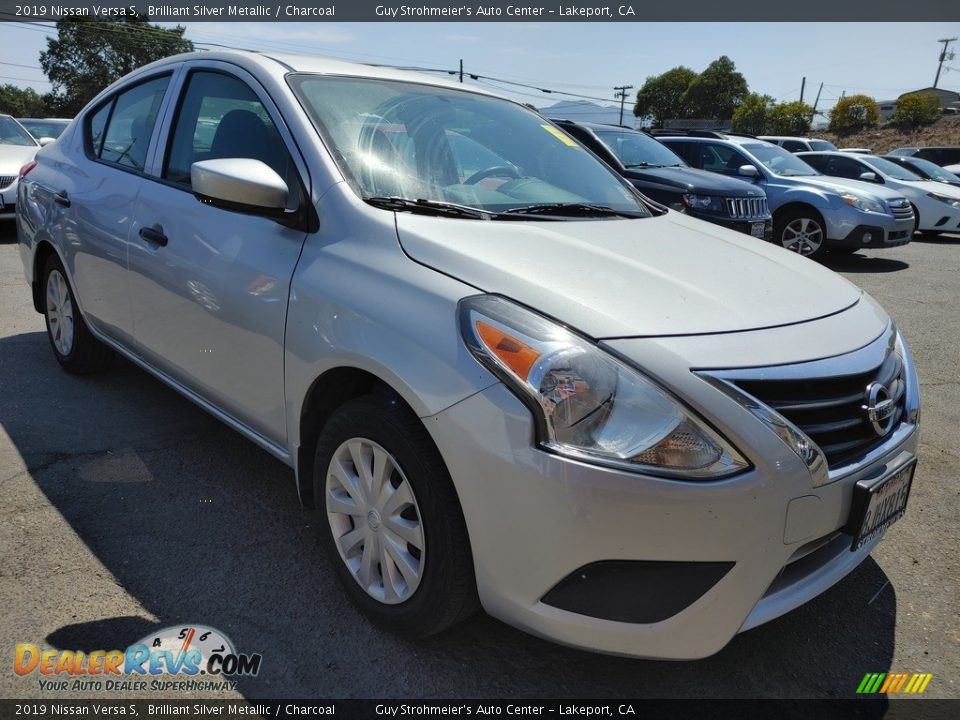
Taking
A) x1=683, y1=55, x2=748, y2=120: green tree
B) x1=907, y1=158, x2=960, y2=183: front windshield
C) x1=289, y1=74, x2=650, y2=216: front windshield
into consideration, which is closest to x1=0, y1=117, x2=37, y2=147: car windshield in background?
x1=289, y1=74, x2=650, y2=216: front windshield

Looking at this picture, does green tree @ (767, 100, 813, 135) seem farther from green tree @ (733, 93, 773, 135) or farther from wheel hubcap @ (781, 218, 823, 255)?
wheel hubcap @ (781, 218, 823, 255)

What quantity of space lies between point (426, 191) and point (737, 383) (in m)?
1.24

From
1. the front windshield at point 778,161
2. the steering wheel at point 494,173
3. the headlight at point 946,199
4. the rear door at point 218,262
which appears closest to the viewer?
the rear door at point 218,262

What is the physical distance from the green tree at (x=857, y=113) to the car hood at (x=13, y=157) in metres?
47.4

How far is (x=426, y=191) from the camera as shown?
8.19ft

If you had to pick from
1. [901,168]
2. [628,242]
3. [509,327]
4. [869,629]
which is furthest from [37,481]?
[901,168]

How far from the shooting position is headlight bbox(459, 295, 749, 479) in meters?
1.70

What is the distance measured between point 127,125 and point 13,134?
8.58 m

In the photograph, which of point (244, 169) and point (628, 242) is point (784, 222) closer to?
point (628, 242)

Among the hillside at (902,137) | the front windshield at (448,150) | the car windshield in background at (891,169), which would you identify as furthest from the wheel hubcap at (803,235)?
the hillside at (902,137)

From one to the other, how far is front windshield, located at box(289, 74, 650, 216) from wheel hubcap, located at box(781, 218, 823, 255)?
296 inches

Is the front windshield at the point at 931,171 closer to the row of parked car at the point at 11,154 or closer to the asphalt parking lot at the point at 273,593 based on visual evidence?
the asphalt parking lot at the point at 273,593

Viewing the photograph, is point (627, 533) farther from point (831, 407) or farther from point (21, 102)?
point (21, 102)

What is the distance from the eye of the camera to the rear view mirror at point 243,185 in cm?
232
